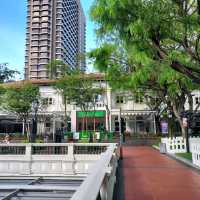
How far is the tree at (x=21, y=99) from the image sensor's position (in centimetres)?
3878

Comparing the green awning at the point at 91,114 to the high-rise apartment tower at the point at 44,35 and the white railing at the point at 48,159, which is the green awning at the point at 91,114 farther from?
the high-rise apartment tower at the point at 44,35

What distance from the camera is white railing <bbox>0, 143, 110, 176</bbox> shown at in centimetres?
1669

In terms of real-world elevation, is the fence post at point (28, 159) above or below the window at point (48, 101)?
below

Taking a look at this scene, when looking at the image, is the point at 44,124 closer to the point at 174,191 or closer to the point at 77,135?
the point at 77,135

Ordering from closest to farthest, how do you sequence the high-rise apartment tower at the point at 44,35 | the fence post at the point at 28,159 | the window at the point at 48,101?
the fence post at the point at 28,159
the window at the point at 48,101
the high-rise apartment tower at the point at 44,35

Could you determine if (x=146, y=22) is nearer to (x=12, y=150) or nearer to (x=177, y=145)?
(x=12, y=150)

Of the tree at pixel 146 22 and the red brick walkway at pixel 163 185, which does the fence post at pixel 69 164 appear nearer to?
the red brick walkway at pixel 163 185

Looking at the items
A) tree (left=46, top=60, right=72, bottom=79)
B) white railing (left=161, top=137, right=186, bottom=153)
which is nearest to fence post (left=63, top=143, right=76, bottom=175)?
white railing (left=161, top=137, right=186, bottom=153)

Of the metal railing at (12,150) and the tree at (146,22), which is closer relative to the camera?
the tree at (146,22)

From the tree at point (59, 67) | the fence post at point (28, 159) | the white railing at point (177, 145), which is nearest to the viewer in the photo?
the fence post at point (28, 159)

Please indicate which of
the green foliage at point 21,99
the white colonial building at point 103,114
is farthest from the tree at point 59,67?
the white colonial building at point 103,114

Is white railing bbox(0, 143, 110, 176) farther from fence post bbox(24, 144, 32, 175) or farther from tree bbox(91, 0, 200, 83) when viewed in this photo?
tree bbox(91, 0, 200, 83)

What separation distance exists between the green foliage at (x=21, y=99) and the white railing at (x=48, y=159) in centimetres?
2194

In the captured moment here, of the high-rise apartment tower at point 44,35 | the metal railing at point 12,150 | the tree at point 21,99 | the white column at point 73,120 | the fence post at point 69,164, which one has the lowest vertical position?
the fence post at point 69,164
